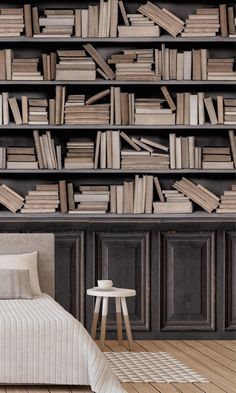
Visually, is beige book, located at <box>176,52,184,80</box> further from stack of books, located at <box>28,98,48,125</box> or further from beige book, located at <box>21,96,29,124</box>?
beige book, located at <box>21,96,29,124</box>

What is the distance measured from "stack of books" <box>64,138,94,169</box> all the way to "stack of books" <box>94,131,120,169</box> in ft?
0.18

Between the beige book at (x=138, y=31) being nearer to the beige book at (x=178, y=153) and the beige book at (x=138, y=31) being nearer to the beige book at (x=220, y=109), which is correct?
the beige book at (x=220, y=109)

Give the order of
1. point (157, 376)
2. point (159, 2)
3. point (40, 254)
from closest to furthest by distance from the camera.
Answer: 1. point (157, 376)
2. point (40, 254)
3. point (159, 2)

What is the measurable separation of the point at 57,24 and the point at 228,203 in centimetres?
185

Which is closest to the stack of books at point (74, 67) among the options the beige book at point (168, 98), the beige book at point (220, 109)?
the beige book at point (168, 98)

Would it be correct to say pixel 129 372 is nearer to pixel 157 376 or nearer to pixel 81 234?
pixel 157 376

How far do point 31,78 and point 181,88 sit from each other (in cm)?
118

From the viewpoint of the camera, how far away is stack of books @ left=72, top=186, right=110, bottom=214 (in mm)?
7543

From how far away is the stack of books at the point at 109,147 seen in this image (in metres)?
7.56

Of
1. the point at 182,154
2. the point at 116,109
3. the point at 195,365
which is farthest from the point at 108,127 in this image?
the point at 195,365

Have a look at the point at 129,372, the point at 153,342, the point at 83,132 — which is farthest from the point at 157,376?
the point at 83,132

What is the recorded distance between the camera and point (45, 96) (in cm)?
778

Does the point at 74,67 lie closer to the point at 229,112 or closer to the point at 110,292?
the point at 229,112

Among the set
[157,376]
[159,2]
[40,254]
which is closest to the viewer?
[157,376]
